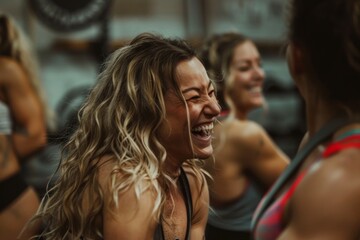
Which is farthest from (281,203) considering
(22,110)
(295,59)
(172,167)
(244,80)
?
(22,110)

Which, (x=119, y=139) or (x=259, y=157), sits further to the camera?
(x=259, y=157)

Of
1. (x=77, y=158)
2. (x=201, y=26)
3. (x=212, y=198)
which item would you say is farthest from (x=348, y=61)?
(x=201, y=26)

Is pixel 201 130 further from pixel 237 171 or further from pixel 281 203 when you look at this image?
pixel 237 171

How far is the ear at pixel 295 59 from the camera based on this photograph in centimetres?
152

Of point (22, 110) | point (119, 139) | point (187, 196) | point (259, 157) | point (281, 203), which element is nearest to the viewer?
point (281, 203)

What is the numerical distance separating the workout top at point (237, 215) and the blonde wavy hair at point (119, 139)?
1237 millimetres

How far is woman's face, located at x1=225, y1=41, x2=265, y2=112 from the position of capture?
3.69 meters

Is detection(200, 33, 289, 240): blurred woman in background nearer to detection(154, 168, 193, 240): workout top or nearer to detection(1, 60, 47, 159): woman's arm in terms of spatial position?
detection(1, 60, 47, 159): woman's arm

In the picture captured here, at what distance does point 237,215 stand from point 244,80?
70 centimetres

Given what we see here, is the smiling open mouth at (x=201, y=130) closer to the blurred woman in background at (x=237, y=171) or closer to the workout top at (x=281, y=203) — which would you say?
the workout top at (x=281, y=203)

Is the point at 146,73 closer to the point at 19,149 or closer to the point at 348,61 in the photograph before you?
the point at 348,61

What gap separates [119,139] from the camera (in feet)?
7.02

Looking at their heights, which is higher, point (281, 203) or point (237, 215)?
point (281, 203)

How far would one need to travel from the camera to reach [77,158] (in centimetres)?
222
